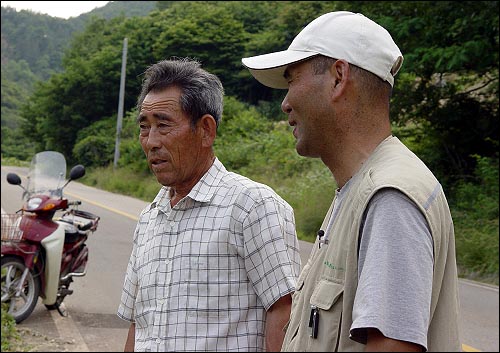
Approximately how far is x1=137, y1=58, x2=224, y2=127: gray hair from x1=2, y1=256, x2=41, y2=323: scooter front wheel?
167 inches

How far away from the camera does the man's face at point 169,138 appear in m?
2.45

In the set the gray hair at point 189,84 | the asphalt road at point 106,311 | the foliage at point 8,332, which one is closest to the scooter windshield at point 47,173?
the asphalt road at point 106,311

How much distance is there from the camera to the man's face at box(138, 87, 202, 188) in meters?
2.45

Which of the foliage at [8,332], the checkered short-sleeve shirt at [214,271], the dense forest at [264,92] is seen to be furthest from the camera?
the dense forest at [264,92]

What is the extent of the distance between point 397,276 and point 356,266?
12 centimetres

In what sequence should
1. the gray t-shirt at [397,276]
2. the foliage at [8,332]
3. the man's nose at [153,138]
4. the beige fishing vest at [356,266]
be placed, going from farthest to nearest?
the foliage at [8,332] → the man's nose at [153,138] → the beige fishing vest at [356,266] → the gray t-shirt at [397,276]

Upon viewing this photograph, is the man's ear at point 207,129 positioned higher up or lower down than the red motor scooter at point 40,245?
higher up

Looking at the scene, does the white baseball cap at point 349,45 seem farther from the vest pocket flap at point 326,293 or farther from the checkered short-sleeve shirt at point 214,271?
the checkered short-sleeve shirt at point 214,271

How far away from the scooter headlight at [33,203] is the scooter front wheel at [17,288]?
0.46 meters

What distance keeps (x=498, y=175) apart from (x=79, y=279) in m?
7.96

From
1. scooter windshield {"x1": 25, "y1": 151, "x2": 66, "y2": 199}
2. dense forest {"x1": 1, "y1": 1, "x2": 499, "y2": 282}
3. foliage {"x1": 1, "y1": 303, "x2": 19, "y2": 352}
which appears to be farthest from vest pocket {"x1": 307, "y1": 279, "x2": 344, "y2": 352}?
scooter windshield {"x1": 25, "y1": 151, "x2": 66, "y2": 199}

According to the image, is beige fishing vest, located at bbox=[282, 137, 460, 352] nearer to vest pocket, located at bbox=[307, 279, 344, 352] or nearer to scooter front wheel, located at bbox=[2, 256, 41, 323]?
vest pocket, located at bbox=[307, 279, 344, 352]

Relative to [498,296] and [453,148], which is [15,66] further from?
[498,296]

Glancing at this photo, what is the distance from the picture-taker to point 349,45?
1694mm
